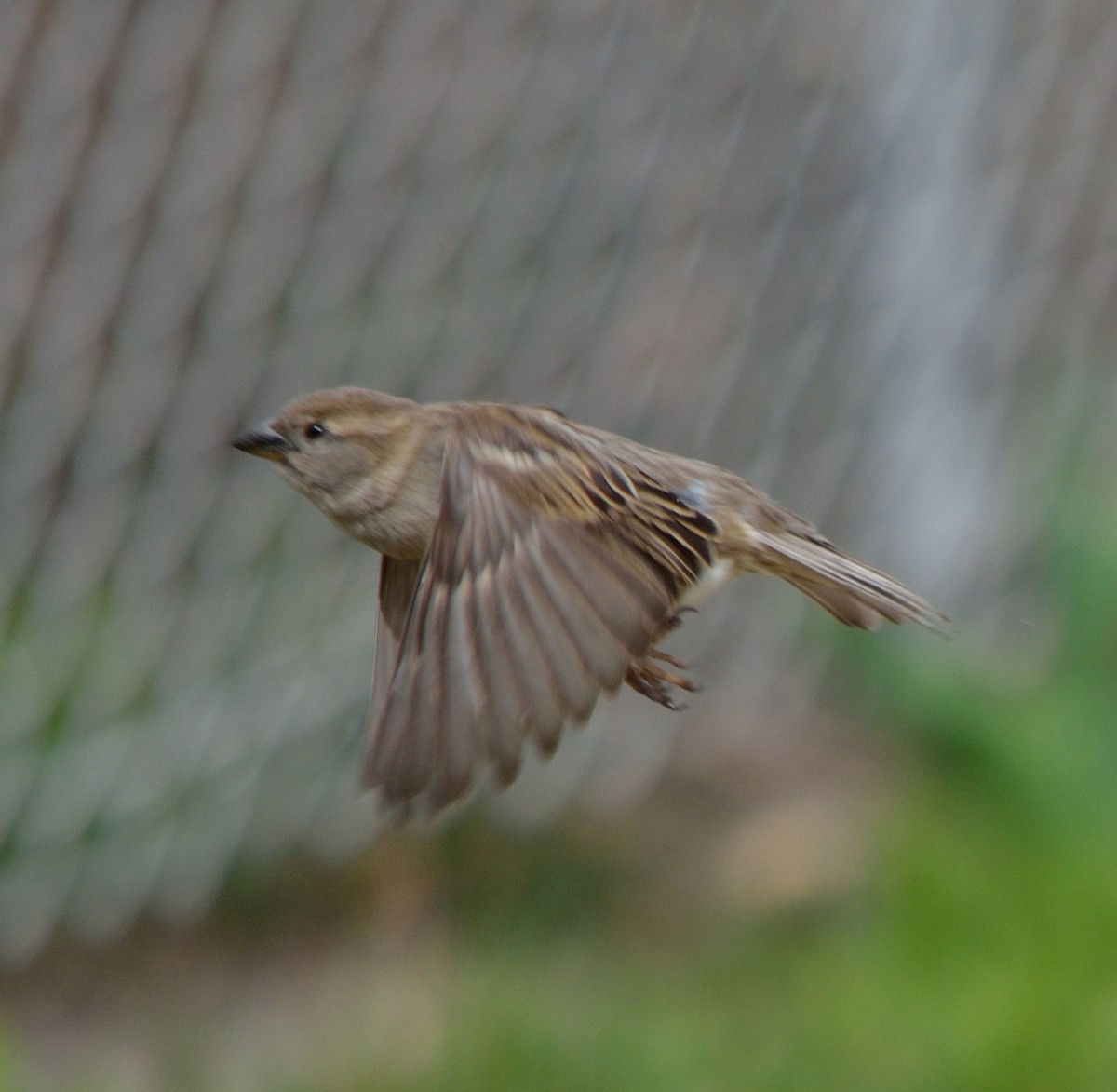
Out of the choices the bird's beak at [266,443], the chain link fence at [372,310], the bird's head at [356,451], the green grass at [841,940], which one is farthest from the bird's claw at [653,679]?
the chain link fence at [372,310]

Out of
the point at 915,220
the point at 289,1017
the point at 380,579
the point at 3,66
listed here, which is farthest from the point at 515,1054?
the point at 915,220

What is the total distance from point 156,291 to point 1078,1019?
1768mm

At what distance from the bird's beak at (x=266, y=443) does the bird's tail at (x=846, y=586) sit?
523 millimetres

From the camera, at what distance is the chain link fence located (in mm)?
3117

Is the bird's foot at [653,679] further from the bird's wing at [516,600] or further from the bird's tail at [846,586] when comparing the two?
the bird's tail at [846,586]

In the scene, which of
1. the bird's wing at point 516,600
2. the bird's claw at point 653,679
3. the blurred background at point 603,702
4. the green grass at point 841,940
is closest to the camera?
the bird's wing at point 516,600

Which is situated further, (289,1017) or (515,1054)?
(289,1017)

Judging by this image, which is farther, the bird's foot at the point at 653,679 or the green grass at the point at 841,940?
the green grass at the point at 841,940

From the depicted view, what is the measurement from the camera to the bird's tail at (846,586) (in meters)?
2.08

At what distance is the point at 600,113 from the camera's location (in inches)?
142

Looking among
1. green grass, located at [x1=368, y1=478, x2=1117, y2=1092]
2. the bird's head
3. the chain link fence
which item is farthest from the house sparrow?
the chain link fence

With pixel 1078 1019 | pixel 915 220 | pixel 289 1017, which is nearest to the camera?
pixel 1078 1019

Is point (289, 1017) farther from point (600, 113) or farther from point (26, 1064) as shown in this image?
point (600, 113)

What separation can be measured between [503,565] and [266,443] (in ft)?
1.08
